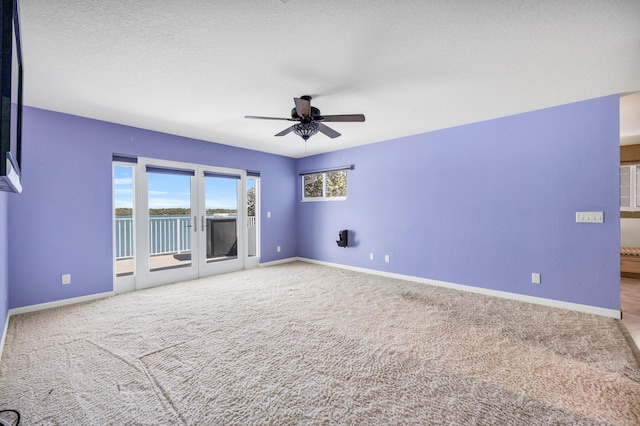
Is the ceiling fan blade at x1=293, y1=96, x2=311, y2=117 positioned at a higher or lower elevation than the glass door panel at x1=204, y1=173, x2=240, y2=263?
higher

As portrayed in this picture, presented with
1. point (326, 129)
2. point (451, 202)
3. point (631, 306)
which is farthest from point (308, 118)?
point (631, 306)

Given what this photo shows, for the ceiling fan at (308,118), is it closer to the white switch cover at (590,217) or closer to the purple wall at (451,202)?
the purple wall at (451,202)

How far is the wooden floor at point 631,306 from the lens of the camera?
8.97 feet

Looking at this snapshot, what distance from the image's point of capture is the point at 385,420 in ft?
5.20

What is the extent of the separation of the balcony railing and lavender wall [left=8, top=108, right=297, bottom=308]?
1.33m

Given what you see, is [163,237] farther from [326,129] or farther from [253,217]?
Answer: [326,129]

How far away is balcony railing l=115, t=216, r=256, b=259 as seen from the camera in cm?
512

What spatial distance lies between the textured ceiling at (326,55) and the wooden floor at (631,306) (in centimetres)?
241

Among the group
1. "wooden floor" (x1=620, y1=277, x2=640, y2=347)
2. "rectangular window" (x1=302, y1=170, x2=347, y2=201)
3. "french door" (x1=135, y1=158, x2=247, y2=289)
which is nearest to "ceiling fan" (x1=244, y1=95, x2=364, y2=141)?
"french door" (x1=135, y1=158, x2=247, y2=289)

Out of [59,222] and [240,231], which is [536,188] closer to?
[240,231]

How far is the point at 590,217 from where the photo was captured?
316 cm

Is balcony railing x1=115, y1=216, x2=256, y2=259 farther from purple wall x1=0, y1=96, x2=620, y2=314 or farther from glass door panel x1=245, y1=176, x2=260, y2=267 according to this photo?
purple wall x1=0, y1=96, x2=620, y2=314

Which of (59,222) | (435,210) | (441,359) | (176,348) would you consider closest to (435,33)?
(441,359)

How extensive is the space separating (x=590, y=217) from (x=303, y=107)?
136 inches
